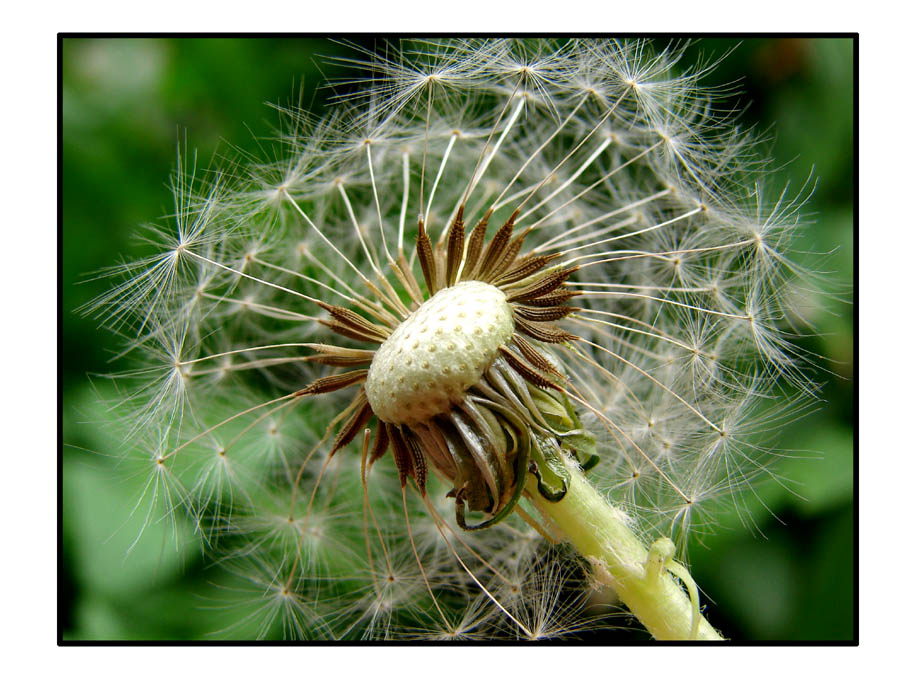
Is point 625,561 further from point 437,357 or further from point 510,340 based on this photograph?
point 437,357

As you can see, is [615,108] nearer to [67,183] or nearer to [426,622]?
[426,622]

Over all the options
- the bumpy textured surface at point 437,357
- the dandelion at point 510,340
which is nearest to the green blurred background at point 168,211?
the dandelion at point 510,340

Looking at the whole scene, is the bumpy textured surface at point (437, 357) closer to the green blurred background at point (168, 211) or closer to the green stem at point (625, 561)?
the green stem at point (625, 561)

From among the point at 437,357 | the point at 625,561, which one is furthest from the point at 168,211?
the point at 625,561

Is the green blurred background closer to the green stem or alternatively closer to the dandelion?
the dandelion

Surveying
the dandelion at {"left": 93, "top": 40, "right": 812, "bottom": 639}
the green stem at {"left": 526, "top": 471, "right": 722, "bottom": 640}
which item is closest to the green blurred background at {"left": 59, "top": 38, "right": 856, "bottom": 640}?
the dandelion at {"left": 93, "top": 40, "right": 812, "bottom": 639}

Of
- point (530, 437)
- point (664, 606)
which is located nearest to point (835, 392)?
point (664, 606)

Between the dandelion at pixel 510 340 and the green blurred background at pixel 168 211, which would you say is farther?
the green blurred background at pixel 168 211
